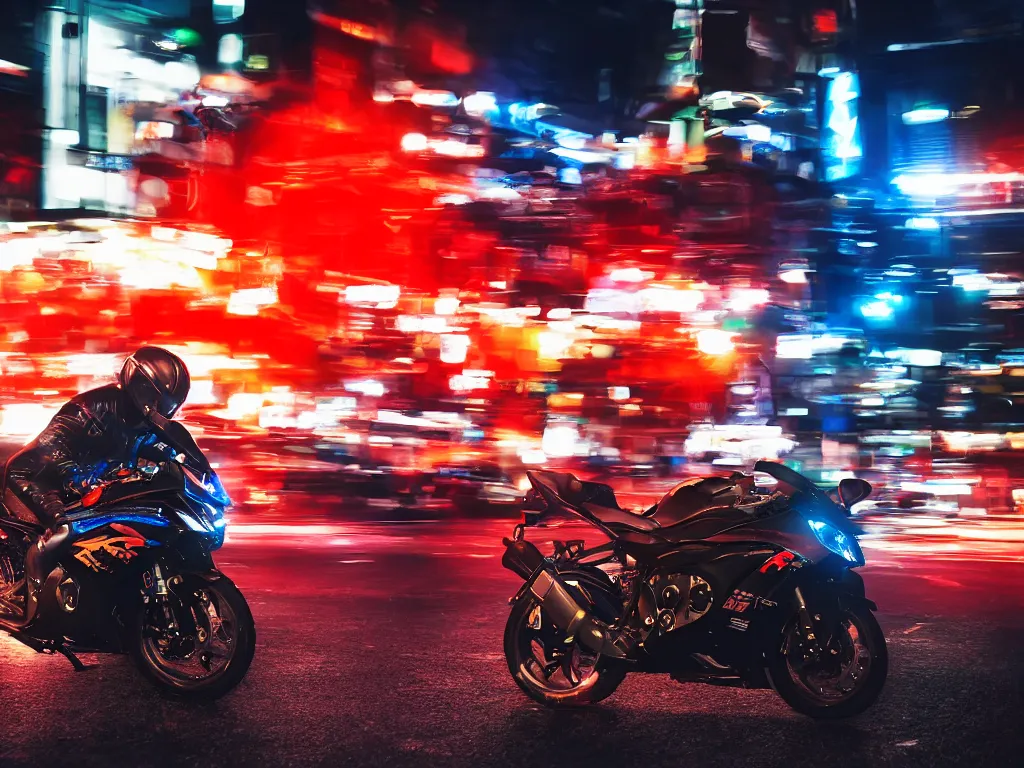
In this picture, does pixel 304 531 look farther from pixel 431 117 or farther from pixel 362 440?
pixel 431 117

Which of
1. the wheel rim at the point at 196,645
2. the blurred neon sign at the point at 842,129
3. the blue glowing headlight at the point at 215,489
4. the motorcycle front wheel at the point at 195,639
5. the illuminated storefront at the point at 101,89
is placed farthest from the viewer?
the blurred neon sign at the point at 842,129

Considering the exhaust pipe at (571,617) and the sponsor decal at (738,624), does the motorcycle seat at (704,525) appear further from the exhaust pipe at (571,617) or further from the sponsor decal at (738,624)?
the exhaust pipe at (571,617)

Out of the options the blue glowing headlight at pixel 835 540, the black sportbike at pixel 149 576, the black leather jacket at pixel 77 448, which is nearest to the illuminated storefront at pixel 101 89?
the black leather jacket at pixel 77 448

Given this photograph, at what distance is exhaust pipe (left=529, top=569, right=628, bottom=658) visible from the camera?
5371 millimetres

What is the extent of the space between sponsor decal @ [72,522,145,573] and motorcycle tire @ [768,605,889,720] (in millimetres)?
3075

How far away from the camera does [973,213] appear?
2208 inches

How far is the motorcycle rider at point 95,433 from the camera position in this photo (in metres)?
5.70

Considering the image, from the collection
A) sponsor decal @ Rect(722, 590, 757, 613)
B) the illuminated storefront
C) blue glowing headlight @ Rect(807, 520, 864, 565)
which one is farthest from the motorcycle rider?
the illuminated storefront

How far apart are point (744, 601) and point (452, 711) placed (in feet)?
4.92

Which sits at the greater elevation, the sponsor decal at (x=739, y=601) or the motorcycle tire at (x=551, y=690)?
the sponsor decal at (x=739, y=601)

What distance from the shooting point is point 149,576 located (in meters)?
5.53

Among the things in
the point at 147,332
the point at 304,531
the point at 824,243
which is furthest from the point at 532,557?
the point at 824,243

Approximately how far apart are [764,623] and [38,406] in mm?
Answer: 29510

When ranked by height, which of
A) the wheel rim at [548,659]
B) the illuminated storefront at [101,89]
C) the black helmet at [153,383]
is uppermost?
the illuminated storefront at [101,89]
